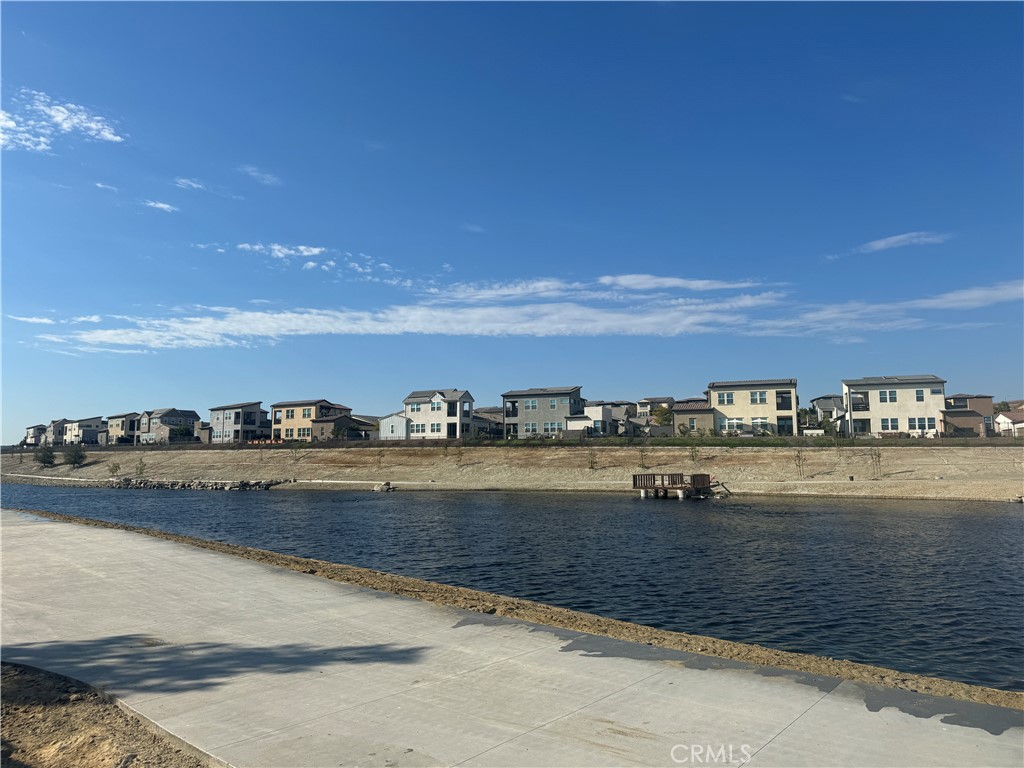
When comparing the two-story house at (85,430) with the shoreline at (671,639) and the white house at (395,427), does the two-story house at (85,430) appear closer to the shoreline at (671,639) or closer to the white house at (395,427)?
the white house at (395,427)

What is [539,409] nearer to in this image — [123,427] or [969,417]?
[969,417]

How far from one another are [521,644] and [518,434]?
8226 cm

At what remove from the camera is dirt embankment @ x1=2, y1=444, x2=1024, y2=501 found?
171 ft

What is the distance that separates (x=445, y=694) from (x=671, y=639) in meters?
5.50

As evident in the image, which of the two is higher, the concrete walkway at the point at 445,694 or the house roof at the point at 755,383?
the house roof at the point at 755,383

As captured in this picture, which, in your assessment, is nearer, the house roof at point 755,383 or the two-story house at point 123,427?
the house roof at point 755,383

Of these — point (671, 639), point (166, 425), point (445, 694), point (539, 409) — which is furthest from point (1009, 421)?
point (166, 425)

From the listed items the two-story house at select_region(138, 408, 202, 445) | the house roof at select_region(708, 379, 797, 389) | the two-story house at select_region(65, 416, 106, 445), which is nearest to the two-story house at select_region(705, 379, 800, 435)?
the house roof at select_region(708, 379, 797, 389)

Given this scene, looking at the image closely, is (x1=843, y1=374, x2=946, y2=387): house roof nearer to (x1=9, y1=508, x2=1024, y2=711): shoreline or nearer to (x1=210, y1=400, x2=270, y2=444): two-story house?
(x1=9, y1=508, x2=1024, y2=711): shoreline

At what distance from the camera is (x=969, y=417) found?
71.7 meters

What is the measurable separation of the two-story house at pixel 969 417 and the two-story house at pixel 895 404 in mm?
1420

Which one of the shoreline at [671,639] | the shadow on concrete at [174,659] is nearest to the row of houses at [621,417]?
the shoreline at [671,639]

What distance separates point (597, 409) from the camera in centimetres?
9031

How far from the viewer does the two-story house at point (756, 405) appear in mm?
77875
